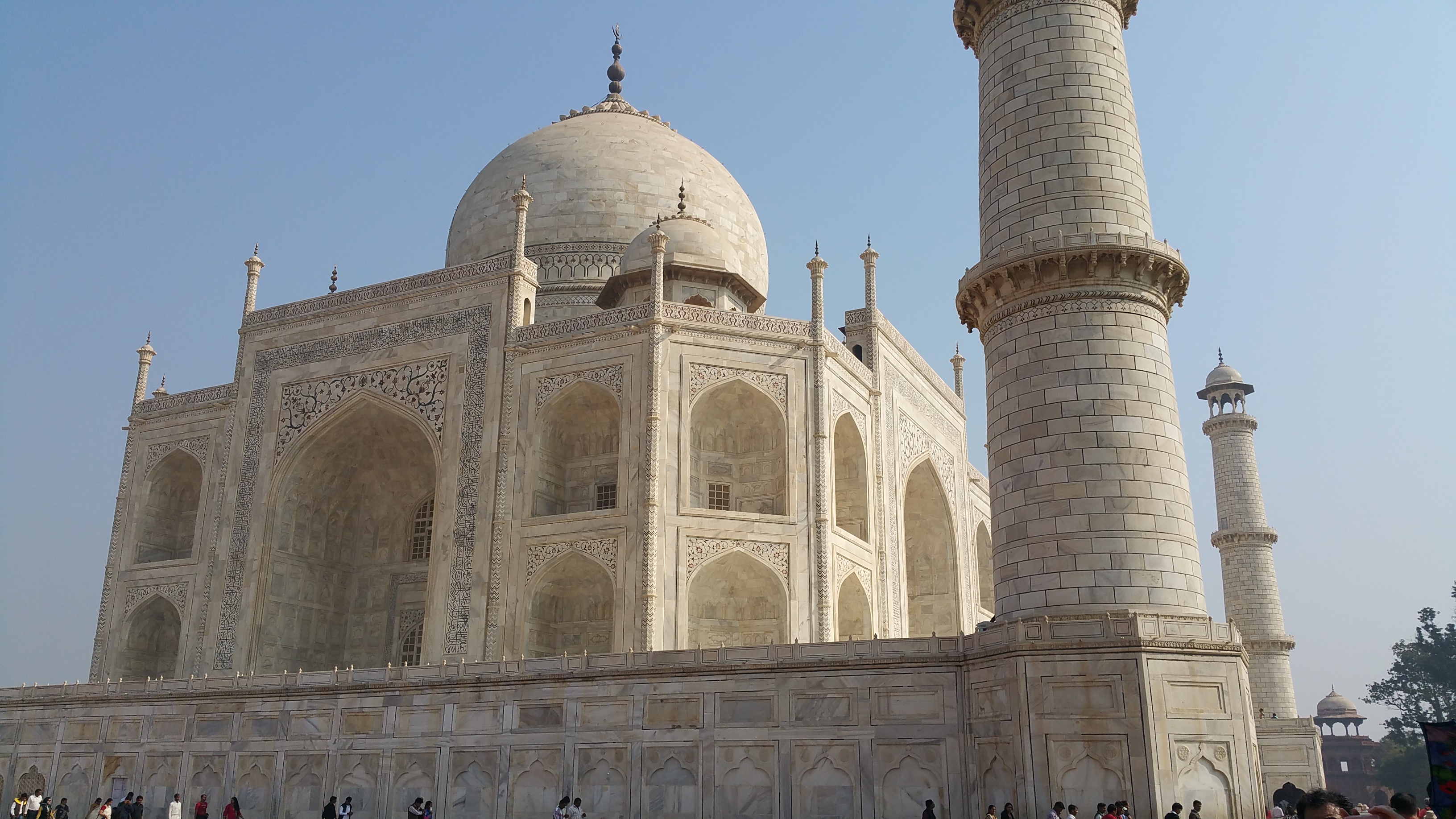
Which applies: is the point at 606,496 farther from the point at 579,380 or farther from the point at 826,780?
the point at 826,780

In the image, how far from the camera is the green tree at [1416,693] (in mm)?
36219

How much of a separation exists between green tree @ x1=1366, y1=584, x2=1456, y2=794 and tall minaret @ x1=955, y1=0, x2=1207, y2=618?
31.5m

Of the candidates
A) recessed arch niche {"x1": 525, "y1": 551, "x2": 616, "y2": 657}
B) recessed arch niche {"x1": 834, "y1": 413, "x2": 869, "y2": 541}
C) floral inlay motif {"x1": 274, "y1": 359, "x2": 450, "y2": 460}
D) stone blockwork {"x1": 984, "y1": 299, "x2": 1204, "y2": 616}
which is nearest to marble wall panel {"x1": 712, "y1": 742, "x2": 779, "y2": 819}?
stone blockwork {"x1": 984, "y1": 299, "x2": 1204, "y2": 616}

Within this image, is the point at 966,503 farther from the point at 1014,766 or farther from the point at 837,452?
the point at 1014,766

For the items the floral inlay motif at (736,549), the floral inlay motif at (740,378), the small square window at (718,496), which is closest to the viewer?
the floral inlay motif at (736,549)

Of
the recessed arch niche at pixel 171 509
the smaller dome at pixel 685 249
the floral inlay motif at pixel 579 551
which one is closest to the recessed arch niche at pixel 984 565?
the smaller dome at pixel 685 249

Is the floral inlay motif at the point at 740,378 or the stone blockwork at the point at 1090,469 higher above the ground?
the floral inlay motif at the point at 740,378

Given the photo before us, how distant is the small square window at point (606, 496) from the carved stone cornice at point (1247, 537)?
1558 cm

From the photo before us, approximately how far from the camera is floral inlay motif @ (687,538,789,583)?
1839 centimetres

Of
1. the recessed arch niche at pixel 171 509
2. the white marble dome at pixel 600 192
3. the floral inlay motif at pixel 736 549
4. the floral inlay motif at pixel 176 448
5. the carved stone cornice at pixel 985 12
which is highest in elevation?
the white marble dome at pixel 600 192

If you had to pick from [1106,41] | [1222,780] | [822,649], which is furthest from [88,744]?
[1106,41]

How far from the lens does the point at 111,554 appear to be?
78.6ft

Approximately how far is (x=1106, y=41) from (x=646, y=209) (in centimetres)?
1614

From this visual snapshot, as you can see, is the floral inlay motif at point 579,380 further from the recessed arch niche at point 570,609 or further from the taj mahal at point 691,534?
the recessed arch niche at point 570,609
